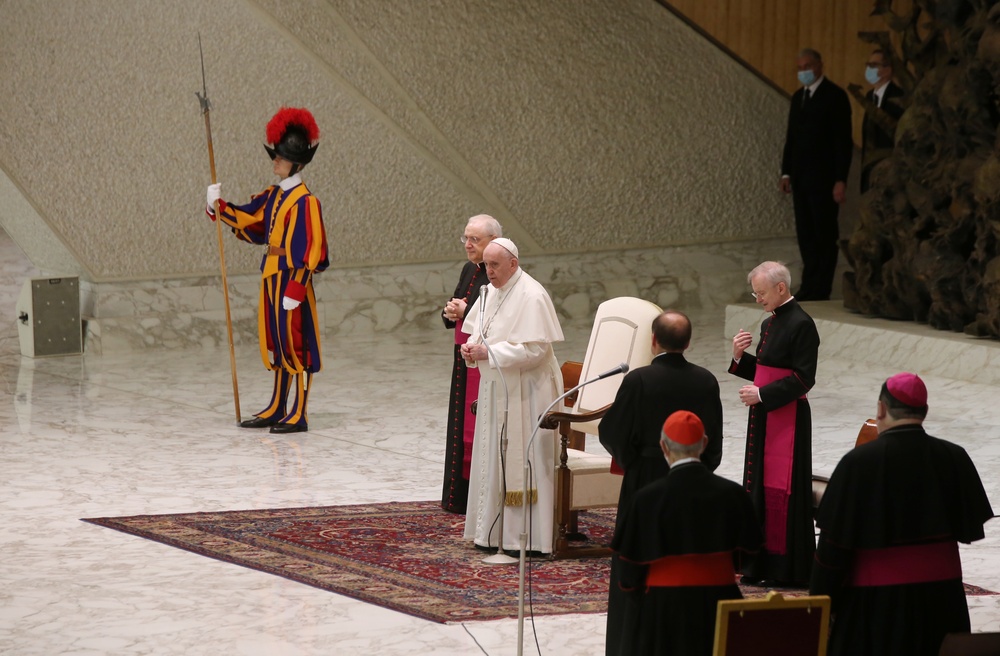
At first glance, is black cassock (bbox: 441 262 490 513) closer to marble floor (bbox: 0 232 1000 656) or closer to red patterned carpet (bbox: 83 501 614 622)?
red patterned carpet (bbox: 83 501 614 622)

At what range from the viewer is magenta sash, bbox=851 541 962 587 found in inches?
170

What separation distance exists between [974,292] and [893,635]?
640cm

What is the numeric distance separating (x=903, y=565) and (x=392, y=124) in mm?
8709

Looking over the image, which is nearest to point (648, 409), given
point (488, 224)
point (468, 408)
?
point (488, 224)

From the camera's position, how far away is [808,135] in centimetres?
1240

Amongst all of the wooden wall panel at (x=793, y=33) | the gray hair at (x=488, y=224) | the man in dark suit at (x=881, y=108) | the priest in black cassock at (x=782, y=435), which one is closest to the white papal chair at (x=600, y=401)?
the priest in black cassock at (x=782, y=435)

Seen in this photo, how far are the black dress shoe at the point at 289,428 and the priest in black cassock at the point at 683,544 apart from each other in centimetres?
491

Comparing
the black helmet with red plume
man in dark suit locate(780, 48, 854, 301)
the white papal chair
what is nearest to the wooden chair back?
the white papal chair

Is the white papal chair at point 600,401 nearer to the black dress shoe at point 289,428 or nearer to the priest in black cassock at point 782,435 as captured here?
the priest in black cassock at point 782,435

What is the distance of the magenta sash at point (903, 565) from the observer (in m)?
4.31

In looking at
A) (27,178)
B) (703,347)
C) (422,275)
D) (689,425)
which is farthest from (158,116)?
(689,425)

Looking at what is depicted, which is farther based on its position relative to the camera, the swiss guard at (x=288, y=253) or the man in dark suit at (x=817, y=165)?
the man in dark suit at (x=817, y=165)

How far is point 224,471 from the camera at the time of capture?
7.82 meters

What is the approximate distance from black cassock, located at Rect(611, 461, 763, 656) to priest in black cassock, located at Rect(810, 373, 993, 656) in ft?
1.00
